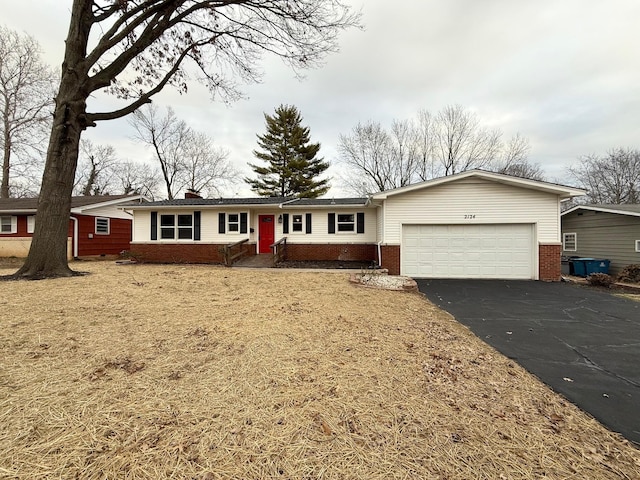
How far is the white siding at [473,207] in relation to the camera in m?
10.4

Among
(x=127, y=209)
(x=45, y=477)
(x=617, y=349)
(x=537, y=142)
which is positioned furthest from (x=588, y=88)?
(x=127, y=209)

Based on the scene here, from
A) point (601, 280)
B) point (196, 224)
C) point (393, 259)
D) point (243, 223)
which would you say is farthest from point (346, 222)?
point (601, 280)

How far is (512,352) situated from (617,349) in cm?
155

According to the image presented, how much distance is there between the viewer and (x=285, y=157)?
94.3 feet

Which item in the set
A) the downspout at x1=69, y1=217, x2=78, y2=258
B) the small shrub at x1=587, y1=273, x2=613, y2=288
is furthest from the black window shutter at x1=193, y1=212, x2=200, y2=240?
the small shrub at x1=587, y1=273, x2=613, y2=288

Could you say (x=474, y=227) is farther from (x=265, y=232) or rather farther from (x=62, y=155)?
(x=62, y=155)

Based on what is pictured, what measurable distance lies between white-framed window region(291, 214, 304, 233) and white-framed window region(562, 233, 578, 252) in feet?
46.8

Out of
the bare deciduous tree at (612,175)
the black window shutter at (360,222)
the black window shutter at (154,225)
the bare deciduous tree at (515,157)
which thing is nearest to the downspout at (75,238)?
the black window shutter at (154,225)

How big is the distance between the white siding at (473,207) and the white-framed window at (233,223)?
7.71 m

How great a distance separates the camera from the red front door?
1494cm

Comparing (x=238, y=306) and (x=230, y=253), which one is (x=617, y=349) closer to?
(x=238, y=306)

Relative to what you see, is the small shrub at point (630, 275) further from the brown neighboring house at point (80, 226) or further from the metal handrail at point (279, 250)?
the brown neighboring house at point (80, 226)

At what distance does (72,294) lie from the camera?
6.34 metres

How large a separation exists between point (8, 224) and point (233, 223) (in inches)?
538
